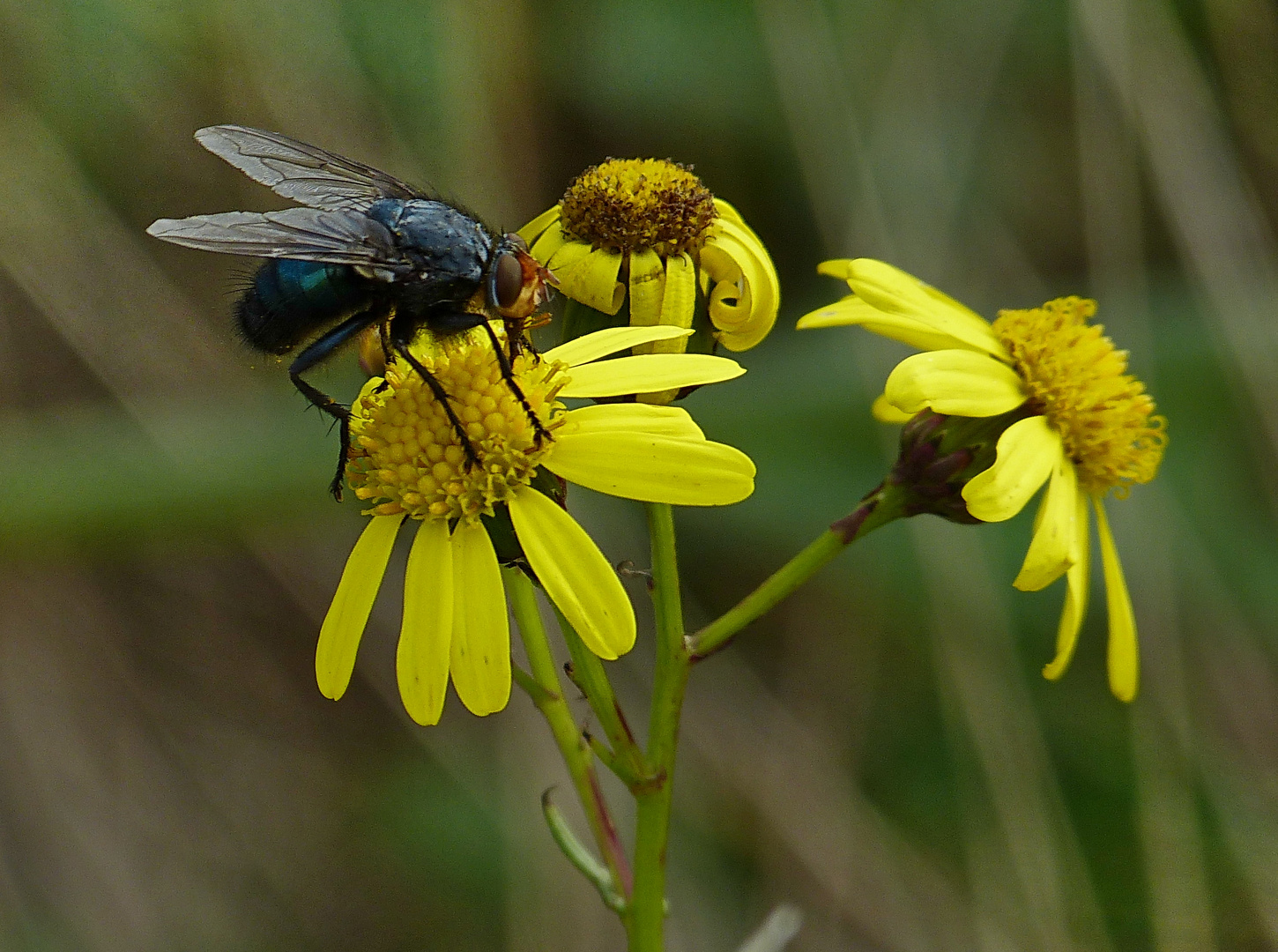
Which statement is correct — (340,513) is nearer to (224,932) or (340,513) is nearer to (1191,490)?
(224,932)

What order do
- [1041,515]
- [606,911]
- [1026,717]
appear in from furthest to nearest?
[606,911], [1026,717], [1041,515]

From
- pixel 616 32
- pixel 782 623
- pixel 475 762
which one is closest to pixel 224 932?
pixel 475 762

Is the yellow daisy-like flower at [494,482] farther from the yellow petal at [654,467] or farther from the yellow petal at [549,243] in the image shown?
the yellow petal at [549,243]

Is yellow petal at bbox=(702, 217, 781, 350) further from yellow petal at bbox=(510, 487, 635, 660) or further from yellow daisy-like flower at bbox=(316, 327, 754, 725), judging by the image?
yellow petal at bbox=(510, 487, 635, 660)

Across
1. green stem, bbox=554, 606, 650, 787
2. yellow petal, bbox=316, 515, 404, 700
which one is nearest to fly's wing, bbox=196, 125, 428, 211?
yellow petal, bbox=316, 515, 404, 700

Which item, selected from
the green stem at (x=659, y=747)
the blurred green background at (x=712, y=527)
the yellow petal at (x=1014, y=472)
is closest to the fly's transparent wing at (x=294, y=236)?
the green stem at (x=659, y=747)

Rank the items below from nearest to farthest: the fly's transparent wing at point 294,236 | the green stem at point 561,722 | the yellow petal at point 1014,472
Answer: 1. the fly's transparent wing at point 294,236
2. the yellow petal at point 1014,472
3. the green stem at point 561,722

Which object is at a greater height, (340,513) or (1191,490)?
(340,513)
